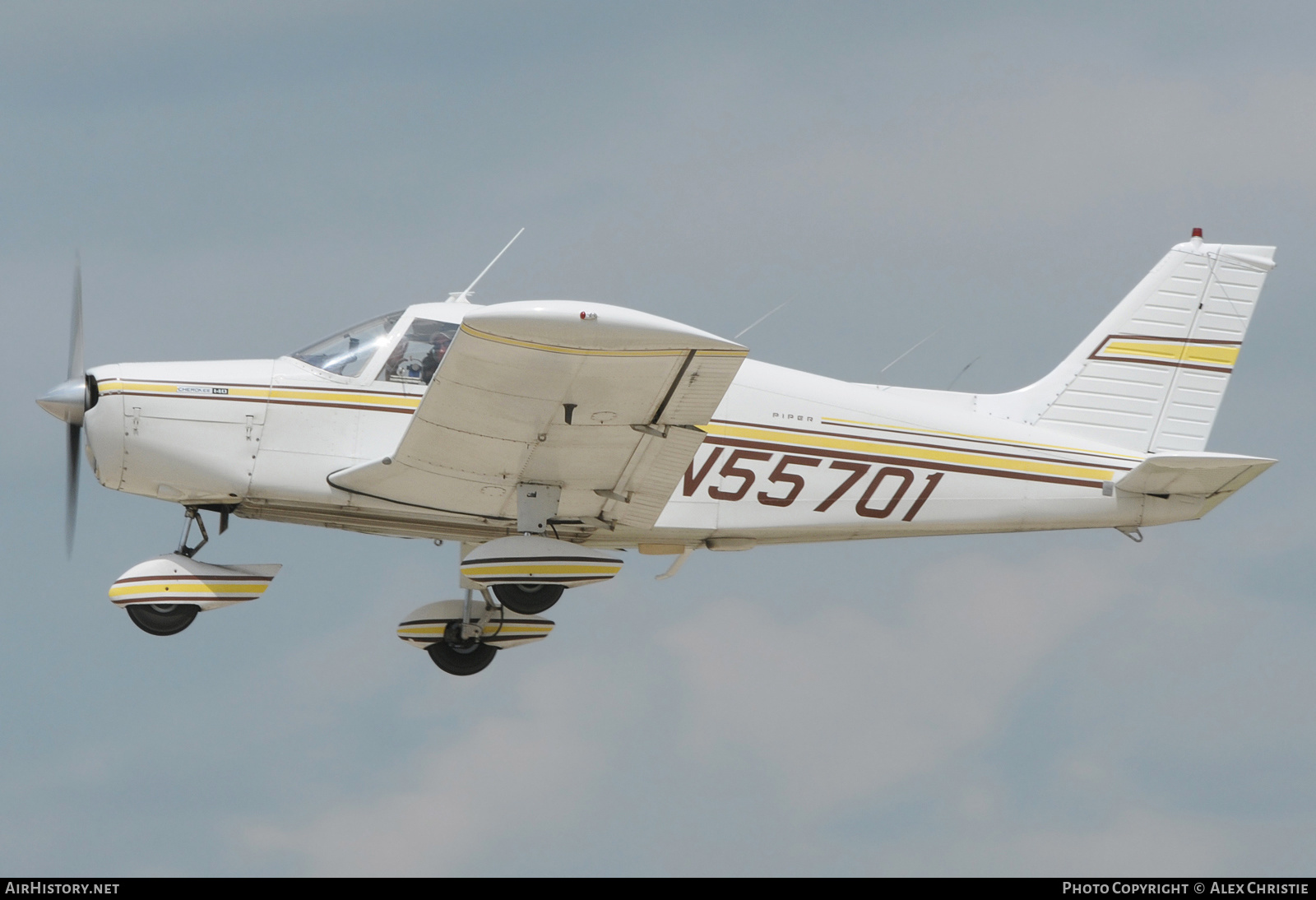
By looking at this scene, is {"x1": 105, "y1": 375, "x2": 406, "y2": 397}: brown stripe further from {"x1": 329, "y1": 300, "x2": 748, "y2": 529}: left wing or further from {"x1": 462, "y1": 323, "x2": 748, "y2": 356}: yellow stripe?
{"x1": 462, "y1": 323, "x2": 748, "y2": 356}: yellow stripe

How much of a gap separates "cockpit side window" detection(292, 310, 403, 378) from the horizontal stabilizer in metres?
5.88

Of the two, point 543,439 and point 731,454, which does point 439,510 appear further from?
point 731,454

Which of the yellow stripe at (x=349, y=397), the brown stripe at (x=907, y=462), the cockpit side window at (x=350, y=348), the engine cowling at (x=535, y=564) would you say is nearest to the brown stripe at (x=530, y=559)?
the engine cowling at (x=535, y=564)

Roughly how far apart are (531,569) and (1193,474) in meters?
5.25

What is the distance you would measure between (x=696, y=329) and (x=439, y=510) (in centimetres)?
301

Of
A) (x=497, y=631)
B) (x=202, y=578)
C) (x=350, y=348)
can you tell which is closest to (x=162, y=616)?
(x=202, y=578)

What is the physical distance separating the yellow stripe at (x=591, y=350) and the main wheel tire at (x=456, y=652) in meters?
4.10

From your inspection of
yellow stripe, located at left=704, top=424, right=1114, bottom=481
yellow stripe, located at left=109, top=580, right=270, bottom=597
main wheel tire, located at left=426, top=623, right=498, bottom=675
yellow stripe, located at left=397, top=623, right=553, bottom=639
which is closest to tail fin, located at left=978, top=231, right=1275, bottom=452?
yellow stripe, located at left=704, top=424, right=1114, bottom=481

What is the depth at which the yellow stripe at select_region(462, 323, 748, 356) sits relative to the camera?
10.1m

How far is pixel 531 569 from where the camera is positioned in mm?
11594

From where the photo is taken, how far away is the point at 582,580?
11656 millimetres

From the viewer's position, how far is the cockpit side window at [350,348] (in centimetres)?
1180

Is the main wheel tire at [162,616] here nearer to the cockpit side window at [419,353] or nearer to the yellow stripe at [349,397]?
the yellow stripe at [349,397]

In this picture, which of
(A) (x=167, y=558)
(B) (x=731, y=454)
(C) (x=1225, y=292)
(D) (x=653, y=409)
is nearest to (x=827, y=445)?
(B) (x=731, y=454)
